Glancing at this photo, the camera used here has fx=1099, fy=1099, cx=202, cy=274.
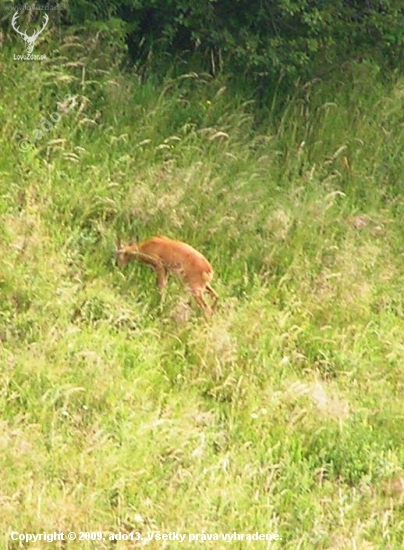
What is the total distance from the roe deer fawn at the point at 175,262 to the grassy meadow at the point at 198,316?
3.6 inches

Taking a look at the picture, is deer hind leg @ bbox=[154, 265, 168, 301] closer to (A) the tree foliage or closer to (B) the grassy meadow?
(B) the grassy meadow

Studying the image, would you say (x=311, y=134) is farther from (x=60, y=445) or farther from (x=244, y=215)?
(x=60, y=445)

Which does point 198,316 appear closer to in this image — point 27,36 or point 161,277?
point 161,277

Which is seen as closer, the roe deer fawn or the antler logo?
the roe deer fawn

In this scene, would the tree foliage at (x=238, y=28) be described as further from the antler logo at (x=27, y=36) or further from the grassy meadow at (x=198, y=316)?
the antler logo at (x=27, y=36)

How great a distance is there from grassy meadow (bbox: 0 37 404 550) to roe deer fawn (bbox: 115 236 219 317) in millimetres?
92

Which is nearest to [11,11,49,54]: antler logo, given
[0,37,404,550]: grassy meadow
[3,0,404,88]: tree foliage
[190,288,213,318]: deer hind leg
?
[0,37,404,550]: grassy meadow

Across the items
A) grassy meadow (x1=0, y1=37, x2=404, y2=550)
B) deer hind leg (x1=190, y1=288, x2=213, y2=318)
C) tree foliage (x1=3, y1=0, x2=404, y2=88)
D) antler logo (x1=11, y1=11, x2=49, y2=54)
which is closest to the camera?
grassy meadow (x1=0, y1=37, x2=404, y2=550)

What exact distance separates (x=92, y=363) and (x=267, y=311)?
159cm

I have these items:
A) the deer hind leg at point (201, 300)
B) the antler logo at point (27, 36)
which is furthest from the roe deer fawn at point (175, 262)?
the antler logo at point (27, 36)

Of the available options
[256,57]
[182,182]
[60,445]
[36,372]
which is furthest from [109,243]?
[256,57]

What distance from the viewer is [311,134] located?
10.0m

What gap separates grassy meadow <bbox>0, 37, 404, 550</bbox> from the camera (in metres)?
5.87

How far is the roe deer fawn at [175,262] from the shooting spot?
7.44 meters
